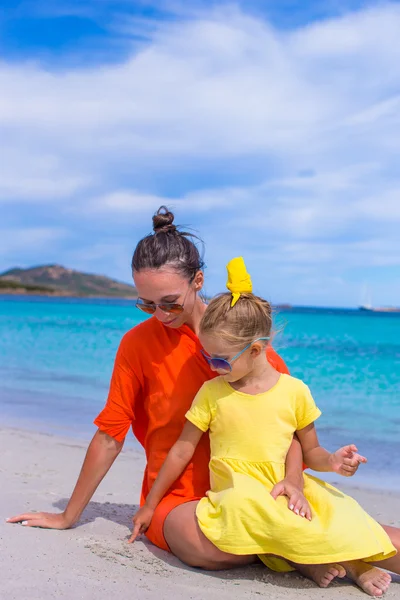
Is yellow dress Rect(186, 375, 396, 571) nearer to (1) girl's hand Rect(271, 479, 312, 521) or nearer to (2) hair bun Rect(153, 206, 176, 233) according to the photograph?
(1) girl's hand Rect(271, 479, 312, 521)

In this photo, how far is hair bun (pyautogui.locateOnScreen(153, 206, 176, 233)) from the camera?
3.12 meters

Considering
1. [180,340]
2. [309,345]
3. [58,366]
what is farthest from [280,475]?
[309,345]

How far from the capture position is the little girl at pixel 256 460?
267 centimetres

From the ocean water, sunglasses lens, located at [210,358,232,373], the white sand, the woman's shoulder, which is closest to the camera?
the white sand

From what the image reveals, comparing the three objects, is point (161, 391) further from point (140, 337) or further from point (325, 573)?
point (325, 573)

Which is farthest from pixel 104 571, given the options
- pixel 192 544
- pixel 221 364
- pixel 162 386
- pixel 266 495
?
pixel 221 364

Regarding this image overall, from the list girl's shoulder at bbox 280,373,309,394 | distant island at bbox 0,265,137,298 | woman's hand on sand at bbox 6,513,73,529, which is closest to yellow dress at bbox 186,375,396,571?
girl's shoulder at bbox 280,373,309,394

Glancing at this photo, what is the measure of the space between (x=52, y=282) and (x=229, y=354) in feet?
377

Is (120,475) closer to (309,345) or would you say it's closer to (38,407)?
(38,407)

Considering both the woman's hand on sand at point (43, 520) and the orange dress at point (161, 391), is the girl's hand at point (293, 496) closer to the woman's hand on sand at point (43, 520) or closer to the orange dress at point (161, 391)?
the orange dress at point (161, 391)

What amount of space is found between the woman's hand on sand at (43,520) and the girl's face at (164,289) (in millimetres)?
1152

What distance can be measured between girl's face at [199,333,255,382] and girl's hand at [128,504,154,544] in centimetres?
78

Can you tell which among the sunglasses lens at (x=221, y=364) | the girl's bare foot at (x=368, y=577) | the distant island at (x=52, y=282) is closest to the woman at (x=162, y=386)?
the sunglasses lens at (x=221, y=364)

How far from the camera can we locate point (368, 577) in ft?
9.18
